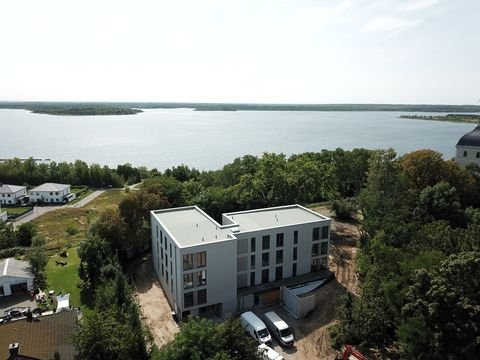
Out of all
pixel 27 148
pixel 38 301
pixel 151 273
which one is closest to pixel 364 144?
pixel 151 273

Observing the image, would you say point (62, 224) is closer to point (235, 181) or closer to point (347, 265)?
point (235, 181)

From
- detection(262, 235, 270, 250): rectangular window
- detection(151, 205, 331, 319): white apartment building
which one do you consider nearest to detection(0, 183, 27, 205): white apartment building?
detection(151, 205, 331, 319): white apartment building

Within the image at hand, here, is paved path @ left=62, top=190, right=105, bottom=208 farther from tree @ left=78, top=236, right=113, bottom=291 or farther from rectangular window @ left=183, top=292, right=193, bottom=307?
rectangular window @ left=183, top=292, right=193, bottom=307

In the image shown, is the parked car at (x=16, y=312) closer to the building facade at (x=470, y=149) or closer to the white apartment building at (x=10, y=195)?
the white apartment building at (x=10, y=195)

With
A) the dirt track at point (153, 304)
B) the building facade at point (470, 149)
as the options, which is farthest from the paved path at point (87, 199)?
the building facade at point (470, 149)

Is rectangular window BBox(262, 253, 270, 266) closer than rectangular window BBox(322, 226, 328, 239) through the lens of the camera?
Yes

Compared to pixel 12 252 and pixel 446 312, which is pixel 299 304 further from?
pixel 12 252

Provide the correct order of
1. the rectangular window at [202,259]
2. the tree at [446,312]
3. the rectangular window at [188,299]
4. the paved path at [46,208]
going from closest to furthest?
the tree at [446,312] < the rectangular window at [202,259] < the rectangular window at [188,299] < the paved path at [46,208]
